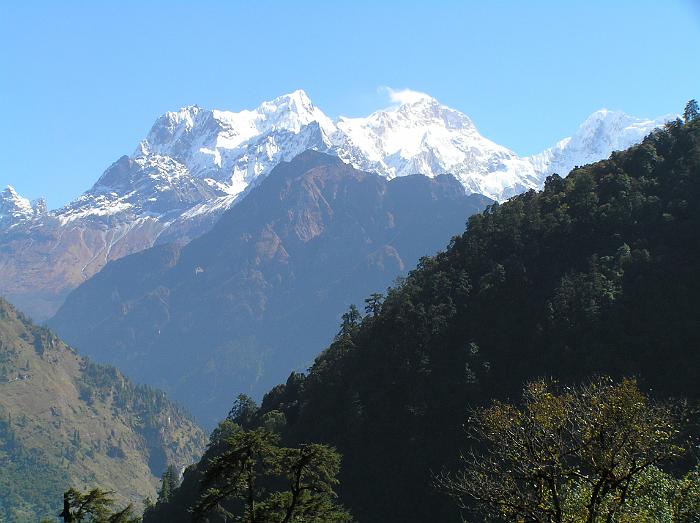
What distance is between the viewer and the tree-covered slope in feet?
402

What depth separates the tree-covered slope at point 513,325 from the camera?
122 metres

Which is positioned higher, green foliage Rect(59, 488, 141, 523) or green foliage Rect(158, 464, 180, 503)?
green foliage Rect(158, 464, 180, 503)

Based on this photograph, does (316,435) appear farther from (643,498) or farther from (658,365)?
(643,498)

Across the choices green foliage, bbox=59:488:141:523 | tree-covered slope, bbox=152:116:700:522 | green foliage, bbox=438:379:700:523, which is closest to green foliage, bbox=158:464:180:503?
tree-covered slope, bbox=152:116:700:522

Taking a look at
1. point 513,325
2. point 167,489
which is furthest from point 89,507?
point 167,489

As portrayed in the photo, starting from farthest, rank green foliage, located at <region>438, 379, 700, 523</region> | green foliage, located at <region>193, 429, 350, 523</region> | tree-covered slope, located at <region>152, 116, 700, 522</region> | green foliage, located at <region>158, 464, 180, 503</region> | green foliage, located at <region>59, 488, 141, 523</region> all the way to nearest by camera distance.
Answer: green foliage, located at <region>158, 464, 180, 503</region> → tree-covered slope, located at <region>152, 116, 700, 522</region> → green foliage, located at <region>59, 488, 141, 523</region> → green foliage, located at <region>193, 429, 350, 523</region> → green foliage, located at <region>438, 379, 700, 523</region>

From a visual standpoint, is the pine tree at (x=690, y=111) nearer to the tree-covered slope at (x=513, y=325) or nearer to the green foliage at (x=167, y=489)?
the tree-covered slope at (x=513, y=325)

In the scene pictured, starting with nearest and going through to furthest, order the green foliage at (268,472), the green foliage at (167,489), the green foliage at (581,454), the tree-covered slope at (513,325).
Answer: the green foliage at (581,454), the green foliage at (268,472), the tree-covered slope at (513,325), the green foliage at (167,489)

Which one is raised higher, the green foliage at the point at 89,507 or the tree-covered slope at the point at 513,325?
the tree-covered slope at the point at 513,325

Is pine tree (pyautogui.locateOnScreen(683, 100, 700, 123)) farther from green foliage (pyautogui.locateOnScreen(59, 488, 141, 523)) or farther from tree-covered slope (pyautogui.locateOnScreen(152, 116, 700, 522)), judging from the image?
green foliage (pyautogui.locateOnScreen(59, 488, 141, 523))

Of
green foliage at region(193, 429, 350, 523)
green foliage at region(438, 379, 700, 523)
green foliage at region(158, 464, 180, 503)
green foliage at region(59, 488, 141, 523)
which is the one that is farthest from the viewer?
green foliage at region(158, 464, 180, 503)

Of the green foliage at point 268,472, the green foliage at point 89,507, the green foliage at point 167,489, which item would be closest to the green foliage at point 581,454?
the green foliage at point 268,472

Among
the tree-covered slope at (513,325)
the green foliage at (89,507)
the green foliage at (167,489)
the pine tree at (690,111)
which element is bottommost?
the green foliage at (89,507)

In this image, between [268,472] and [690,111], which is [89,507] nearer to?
[268,472]
